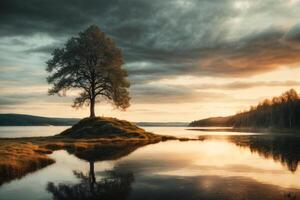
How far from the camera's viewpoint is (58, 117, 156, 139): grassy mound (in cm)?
7338

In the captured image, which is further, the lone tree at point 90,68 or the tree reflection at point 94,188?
the lone tree at point 90,68

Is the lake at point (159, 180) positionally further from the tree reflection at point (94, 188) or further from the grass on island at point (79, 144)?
the grass on island at point (79, 144)

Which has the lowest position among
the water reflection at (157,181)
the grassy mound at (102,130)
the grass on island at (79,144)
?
the water reflection at (157,181)

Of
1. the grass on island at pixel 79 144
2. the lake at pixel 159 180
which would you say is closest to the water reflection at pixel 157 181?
the lake at pixel 159 180

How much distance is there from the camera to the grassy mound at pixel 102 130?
241 ft

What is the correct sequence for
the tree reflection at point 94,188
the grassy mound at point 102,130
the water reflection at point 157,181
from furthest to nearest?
the grassy mound at point 102,130
the water reflection at point 157,181
the tree reflection at point 94,188

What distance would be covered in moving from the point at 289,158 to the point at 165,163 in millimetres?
15371

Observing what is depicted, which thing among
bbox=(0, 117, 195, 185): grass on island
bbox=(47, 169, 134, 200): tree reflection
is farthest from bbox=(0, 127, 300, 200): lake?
bbox=(0, 117, 195, 185): grass on island

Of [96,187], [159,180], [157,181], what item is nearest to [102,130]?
[159,180]

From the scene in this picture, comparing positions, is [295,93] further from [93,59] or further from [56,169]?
[56,169]

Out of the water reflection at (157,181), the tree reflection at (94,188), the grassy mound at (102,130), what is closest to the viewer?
the tree reflection at (94,188)

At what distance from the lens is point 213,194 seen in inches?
915

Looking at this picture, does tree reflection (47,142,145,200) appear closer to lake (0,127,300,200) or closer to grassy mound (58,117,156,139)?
lake (0,127,300,200)

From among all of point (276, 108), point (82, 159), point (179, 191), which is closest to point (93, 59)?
point (82, 159)
